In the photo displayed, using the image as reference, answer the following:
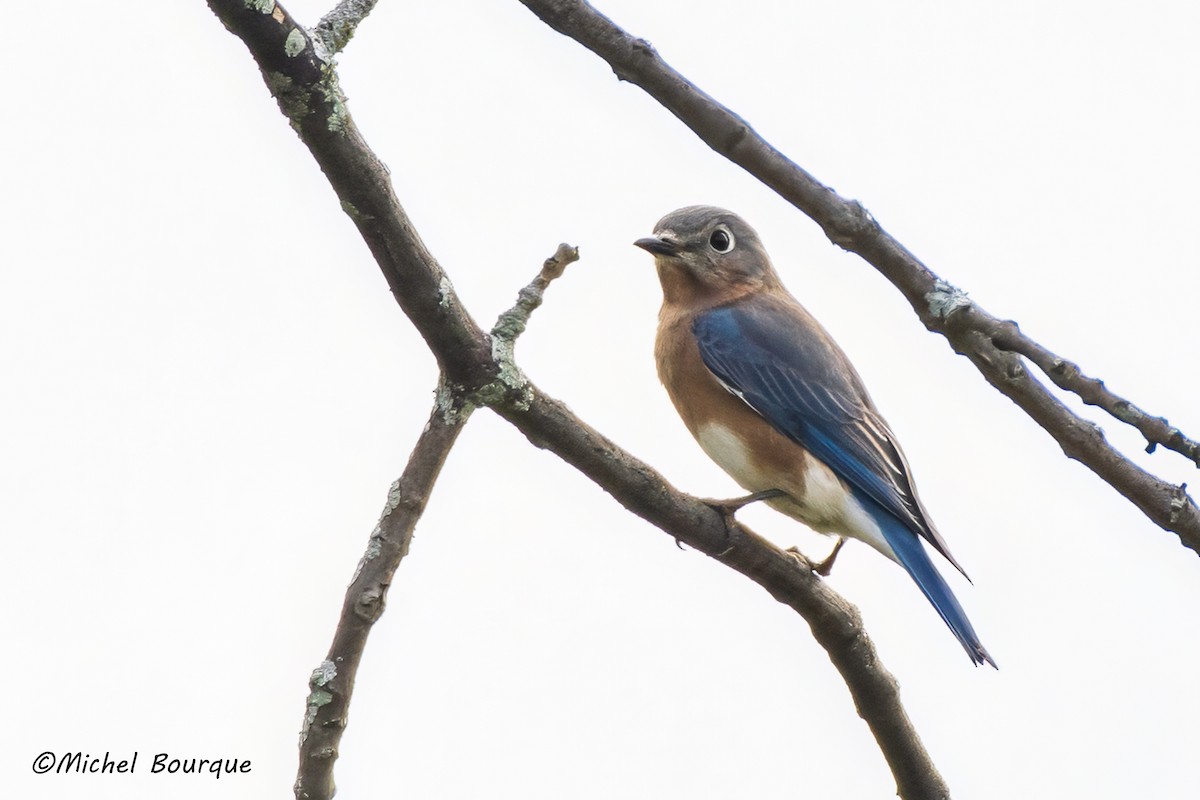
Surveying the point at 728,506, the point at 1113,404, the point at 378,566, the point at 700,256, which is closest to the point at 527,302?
the point at 378,566

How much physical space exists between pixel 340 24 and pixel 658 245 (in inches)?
166

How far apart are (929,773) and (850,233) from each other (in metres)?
2.74

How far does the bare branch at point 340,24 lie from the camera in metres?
4.32

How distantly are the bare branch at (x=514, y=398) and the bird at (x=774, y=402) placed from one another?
983 mm

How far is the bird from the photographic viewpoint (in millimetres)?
7488

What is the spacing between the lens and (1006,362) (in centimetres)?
452

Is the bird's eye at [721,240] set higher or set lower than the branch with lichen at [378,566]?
higher

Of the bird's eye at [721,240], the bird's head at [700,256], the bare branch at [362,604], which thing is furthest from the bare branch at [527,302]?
the bird's eye at [721,240]

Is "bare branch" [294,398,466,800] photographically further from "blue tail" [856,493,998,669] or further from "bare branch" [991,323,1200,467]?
"blue tail" [856,493,998,669]

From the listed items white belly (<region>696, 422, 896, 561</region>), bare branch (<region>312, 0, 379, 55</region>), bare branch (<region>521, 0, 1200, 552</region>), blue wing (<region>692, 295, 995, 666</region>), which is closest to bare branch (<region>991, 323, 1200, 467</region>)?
bare branch (<region>521, 0, 1200, 552</region>)

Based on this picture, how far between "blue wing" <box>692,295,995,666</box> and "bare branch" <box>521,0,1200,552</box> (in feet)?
8.58

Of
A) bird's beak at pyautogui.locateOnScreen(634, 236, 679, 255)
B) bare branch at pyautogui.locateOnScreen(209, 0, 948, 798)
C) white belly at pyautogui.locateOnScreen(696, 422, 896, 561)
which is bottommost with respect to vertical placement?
bare branch at pyautogui.locateOnScreen(209, 0, 948, 798)

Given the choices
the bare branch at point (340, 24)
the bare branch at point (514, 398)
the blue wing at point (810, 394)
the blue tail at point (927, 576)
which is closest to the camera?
the bare branch at point (514, 398)

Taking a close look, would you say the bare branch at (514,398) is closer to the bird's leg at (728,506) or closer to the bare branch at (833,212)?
the bird's leg at (728,506)
